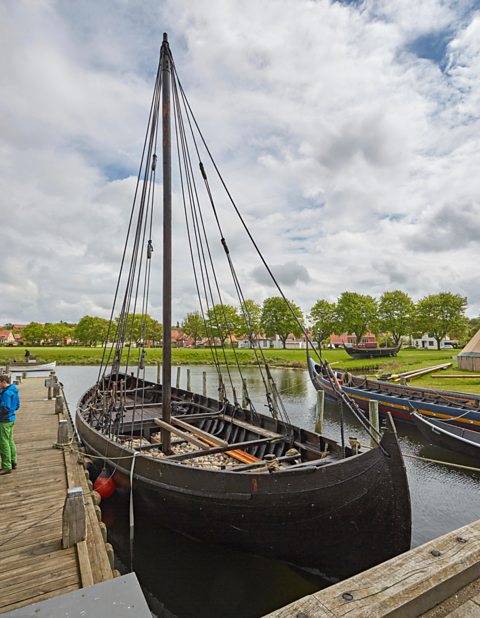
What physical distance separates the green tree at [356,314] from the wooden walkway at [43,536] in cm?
6683

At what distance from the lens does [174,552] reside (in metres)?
7.43

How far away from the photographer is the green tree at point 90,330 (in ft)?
327

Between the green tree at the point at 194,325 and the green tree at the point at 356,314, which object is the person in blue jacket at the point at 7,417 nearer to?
the green tree at the point at 356,314

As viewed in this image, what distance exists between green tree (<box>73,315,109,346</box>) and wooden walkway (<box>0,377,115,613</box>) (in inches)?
3768

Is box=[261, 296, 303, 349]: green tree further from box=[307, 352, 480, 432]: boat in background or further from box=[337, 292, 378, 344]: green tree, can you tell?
box=[307, 352, 480, 432]: boat in background

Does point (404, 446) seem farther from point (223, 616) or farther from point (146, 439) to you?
point (223, 616)

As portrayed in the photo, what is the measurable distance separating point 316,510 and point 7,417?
646 cm

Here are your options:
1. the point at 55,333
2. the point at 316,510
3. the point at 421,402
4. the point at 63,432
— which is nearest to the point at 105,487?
the point at 63,432

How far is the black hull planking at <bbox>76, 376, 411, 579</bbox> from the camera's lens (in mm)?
6207

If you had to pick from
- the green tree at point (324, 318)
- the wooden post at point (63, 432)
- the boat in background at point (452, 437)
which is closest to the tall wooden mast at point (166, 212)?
the wooden post at point (63, 432)

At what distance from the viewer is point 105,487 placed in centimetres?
888

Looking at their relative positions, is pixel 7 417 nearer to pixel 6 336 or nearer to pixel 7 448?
pixel 7 448

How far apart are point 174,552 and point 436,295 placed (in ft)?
251

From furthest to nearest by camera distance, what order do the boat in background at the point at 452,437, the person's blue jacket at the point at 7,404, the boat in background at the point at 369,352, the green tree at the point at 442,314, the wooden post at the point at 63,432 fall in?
1. the green tree at the point at 442,314
2. the boat in background at the point at 369,352
3. the boat in background at the point at 452,437
4. the wooden post at the point at 63,432
5. the person's blue jacket at the point at 7,404
